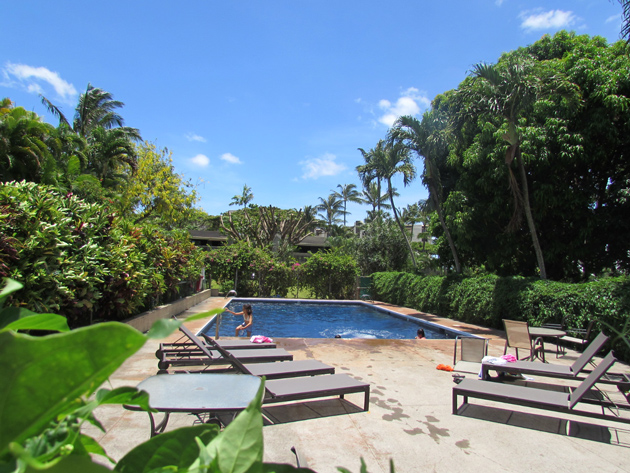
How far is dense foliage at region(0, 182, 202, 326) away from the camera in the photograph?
226 inches

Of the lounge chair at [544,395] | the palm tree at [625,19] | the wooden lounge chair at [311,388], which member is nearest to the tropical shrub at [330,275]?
the palm tree at [625,19]

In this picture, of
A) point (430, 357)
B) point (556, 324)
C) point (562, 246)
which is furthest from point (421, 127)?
point (430, 357)

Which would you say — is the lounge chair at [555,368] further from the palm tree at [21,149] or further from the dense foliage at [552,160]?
the palm tree at [21,149]

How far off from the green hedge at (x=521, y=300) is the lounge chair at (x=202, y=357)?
4.95 m

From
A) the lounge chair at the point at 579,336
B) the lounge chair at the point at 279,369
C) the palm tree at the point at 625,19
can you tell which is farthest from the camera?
the lounge chair at the point at 579,336

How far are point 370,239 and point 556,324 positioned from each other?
1755 centimetres

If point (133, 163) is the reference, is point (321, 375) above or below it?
below

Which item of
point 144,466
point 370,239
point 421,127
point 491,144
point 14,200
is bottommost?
point 144,466

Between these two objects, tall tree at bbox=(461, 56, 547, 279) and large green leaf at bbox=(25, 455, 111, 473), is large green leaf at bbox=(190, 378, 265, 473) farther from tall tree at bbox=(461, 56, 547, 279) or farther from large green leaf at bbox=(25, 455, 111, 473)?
tall tree at bbox=(461, 56, 547, 279)

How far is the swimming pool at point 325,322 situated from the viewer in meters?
14.8

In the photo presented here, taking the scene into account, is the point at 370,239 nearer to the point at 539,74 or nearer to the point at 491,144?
the point at 491,144

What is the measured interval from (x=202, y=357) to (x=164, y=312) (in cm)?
656

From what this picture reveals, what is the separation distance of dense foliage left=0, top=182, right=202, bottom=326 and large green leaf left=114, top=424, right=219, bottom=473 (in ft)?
18.8

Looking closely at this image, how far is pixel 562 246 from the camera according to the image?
1438 cm
